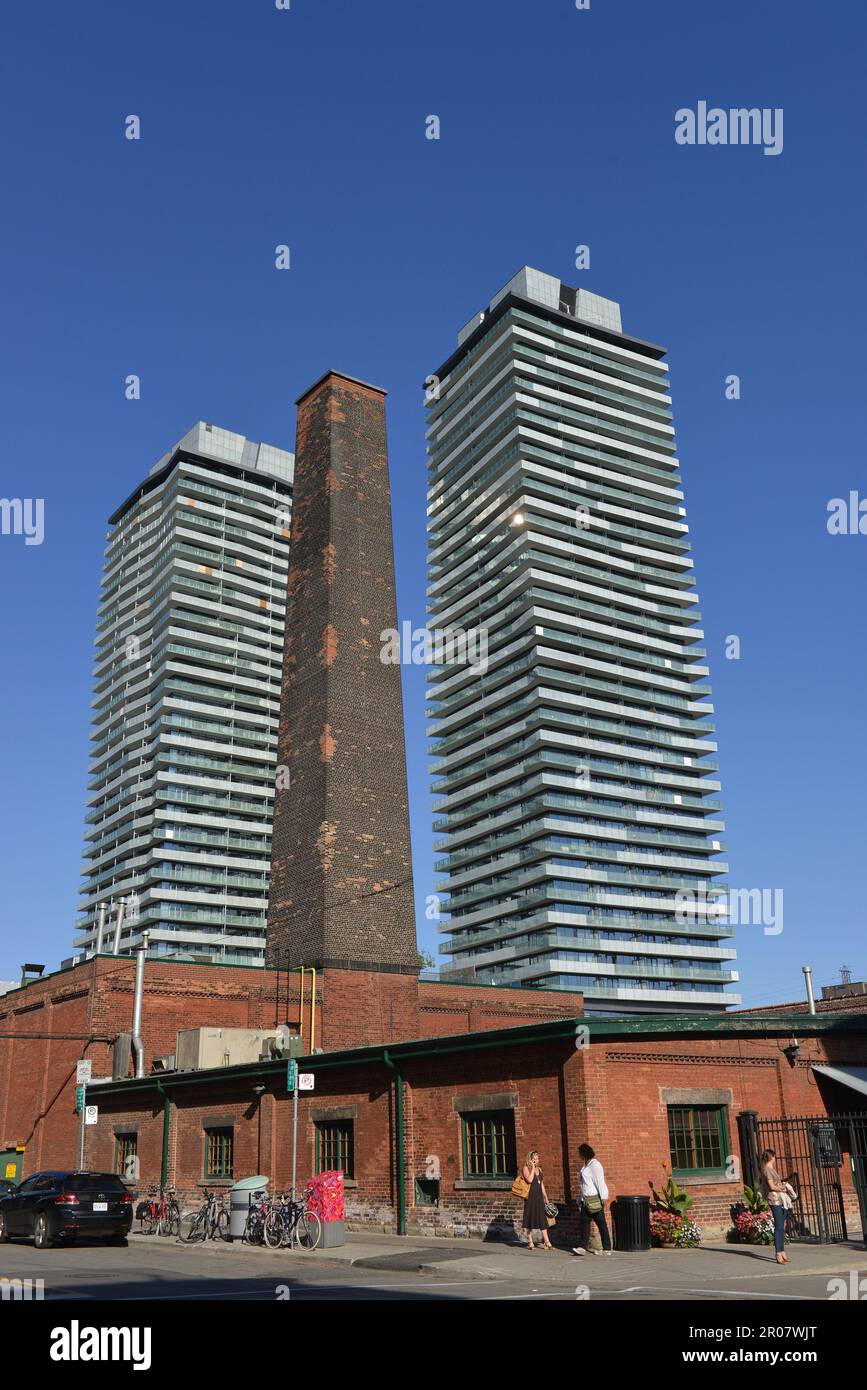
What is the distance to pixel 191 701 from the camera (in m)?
135

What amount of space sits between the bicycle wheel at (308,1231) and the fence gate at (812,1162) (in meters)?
7.70

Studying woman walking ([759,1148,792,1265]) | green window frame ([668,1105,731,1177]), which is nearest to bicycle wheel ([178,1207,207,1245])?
green window frame ([668,1105,731,1177])

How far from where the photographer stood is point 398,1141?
75.5 ft

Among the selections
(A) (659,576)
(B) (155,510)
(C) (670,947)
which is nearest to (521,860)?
(C) (670,947)

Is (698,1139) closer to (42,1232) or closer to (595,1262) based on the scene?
(595,1262)

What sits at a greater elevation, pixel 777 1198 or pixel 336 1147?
pixel 336 1147

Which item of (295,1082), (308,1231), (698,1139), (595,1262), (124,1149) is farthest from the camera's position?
(124,1149)

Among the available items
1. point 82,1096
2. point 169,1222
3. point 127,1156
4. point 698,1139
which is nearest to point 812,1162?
point 698,1139

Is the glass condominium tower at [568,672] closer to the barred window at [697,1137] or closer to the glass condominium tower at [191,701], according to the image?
the glass condominium tower at [191,701]

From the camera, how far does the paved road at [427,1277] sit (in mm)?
13414

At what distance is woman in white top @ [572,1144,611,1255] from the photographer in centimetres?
1767

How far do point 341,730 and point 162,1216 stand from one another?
15.3m
